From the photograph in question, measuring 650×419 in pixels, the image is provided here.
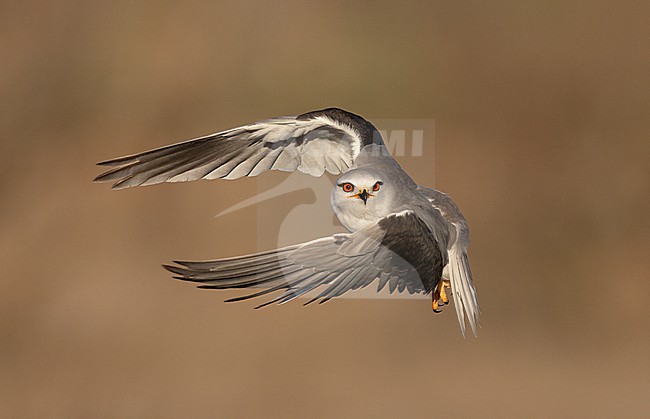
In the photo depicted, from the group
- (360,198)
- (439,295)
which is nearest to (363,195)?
(360,198)

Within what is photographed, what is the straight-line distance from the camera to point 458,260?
3.54ft

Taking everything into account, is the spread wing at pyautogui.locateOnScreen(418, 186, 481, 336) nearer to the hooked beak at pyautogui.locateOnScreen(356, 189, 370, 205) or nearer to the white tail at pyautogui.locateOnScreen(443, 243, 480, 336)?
the white tail at pyautogui.locateOnScreen(443, 243, 480, 336)

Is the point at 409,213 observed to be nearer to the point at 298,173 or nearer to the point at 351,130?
the point at 351,130

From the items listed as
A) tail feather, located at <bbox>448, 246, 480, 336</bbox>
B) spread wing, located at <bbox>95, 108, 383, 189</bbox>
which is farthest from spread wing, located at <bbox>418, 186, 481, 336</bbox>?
spread wing, located at <bbox>95, 108, 383, 189</bbox>

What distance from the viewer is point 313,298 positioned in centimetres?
76

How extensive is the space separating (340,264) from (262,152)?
0.35m

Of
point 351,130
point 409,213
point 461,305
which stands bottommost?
point 461,305

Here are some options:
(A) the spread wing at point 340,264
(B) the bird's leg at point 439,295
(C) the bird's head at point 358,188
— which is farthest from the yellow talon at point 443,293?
(C) the bird's head at point 358,188

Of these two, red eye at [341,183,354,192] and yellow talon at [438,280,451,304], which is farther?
yellow talon at [438,280,451,304]

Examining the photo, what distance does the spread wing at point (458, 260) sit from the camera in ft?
3.43

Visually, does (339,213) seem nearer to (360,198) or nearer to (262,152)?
(360,198)

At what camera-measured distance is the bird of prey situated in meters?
0.79

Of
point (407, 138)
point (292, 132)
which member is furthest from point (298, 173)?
point (407, 138)

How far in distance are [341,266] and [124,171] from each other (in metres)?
0.35
